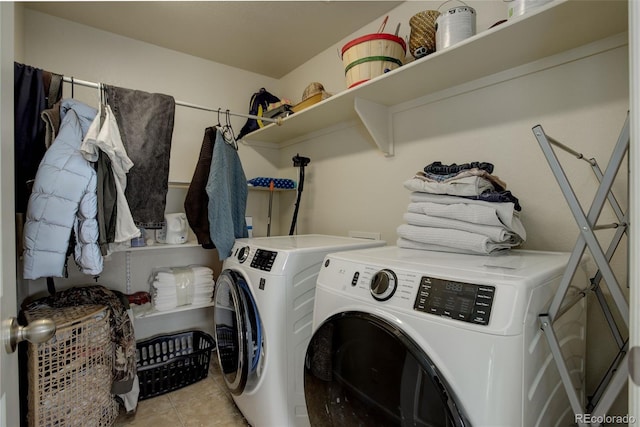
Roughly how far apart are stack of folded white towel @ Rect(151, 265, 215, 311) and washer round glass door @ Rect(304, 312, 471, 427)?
1273 mm

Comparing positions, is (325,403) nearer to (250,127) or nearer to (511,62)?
(511,62)

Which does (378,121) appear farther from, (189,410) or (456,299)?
(189,410)

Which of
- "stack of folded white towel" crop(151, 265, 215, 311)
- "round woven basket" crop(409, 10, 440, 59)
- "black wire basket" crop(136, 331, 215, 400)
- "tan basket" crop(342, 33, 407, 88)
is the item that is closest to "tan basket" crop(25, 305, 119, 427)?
"black wire basket" crop(136, 331, 215, 400)

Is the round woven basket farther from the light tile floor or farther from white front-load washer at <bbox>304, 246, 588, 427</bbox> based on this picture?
the light tile floor

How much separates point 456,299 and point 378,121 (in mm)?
1288

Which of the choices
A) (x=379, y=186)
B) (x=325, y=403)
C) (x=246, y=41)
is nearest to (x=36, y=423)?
(x=325, y=403)

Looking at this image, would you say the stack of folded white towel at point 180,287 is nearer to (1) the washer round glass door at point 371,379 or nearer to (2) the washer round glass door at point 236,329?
(2) the washer round glass door at point 236,329

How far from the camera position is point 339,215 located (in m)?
2.25

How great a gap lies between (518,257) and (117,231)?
1752mm

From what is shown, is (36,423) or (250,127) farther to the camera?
(250,127)

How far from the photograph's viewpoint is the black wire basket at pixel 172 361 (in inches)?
75.3

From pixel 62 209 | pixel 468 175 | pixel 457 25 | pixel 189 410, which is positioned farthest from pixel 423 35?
pixel 189 410

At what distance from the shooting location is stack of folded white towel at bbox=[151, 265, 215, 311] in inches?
79.0

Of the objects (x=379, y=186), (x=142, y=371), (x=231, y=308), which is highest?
(x=379, y=186)
